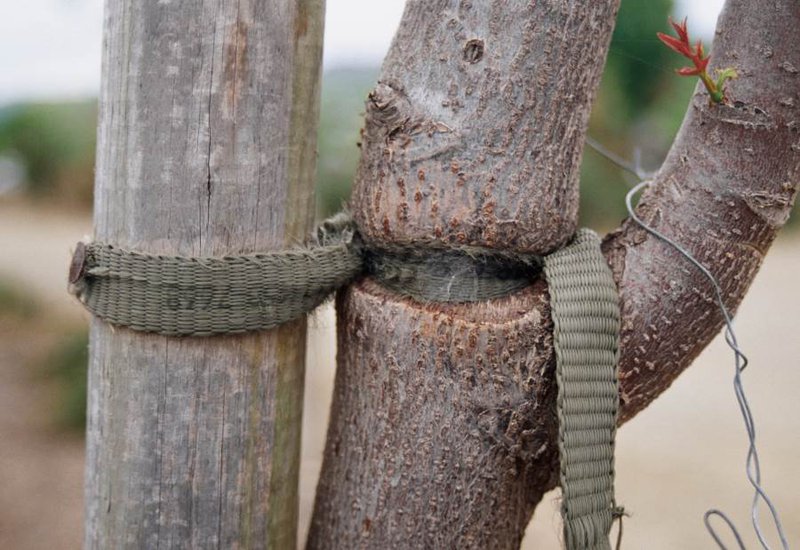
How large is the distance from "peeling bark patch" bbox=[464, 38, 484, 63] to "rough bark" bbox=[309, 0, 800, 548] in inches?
0.5

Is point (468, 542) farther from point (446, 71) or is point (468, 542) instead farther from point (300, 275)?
point (446, 71)

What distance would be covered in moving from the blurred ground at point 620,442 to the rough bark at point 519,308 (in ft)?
6.95

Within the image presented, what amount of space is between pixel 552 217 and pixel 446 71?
0.21 metres

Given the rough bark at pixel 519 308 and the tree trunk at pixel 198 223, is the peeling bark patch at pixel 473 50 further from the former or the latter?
the tree trunk at pixel 198 223

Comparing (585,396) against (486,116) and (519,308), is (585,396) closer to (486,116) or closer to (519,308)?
(519,308)

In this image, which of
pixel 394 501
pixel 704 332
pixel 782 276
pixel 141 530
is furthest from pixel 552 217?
pixel 782 276

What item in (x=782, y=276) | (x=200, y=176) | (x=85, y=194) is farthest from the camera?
(x=782, y=276)

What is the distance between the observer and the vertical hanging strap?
91 cm

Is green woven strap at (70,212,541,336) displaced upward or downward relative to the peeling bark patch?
downward

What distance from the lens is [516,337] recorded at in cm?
95

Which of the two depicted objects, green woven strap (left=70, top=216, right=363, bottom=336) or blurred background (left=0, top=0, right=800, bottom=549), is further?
blurred background (left=0, top=0, right=800, bottom=549)

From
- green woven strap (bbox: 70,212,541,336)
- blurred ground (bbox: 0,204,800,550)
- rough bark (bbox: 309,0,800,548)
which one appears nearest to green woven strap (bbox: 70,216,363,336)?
green woven strap (bbox: 70,212,541,336)

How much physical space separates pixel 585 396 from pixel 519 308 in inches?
5.0

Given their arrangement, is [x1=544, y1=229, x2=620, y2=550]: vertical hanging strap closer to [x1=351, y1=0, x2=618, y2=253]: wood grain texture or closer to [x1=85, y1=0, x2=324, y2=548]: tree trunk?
[x1=351, y1=0, x2=618, y2=253]: wood grain texture
